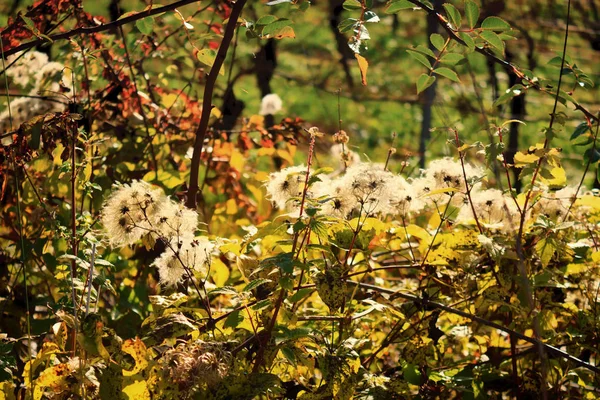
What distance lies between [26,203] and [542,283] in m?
1.50

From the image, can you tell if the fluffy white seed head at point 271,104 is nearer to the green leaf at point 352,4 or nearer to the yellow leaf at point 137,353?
the green leaf at point 352,4

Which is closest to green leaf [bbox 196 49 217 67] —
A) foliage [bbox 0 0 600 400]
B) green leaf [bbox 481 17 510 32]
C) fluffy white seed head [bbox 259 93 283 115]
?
foliage [bbox 0 0 600 400]

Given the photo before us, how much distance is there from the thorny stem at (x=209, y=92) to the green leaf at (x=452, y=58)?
1.53ft

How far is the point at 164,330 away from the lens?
166cm

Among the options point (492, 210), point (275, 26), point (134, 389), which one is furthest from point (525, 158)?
point (134, 389)

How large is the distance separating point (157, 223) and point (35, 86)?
1.35 m

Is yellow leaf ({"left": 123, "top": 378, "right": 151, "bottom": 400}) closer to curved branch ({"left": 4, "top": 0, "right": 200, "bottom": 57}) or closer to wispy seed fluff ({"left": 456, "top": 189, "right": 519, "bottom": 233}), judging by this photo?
curved branch ({"left": 4, "top": 0, "right": 200, "bottom": 57})

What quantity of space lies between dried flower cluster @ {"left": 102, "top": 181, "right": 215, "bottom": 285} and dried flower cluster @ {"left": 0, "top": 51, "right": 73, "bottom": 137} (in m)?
0.63

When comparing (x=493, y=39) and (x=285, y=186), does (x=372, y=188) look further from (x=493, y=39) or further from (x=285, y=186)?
(x=493, y=39)

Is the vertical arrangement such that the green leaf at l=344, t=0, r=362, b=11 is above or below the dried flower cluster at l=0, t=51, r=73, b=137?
above

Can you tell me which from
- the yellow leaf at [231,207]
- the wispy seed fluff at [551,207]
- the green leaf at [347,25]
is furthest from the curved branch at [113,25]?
the wispy seed fluff at [551,207]

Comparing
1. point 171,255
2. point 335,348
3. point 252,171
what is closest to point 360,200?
point 335,348

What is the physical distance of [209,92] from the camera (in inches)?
75.4

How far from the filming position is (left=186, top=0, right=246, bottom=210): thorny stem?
185 cm
